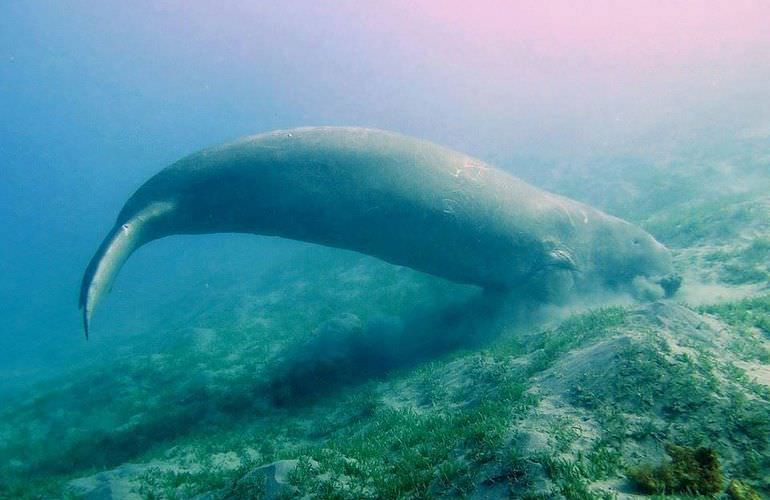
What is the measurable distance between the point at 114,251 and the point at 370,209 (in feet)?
12.6

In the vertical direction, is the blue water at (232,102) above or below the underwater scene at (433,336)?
above

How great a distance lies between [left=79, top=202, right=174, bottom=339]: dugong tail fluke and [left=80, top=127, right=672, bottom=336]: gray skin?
2cm

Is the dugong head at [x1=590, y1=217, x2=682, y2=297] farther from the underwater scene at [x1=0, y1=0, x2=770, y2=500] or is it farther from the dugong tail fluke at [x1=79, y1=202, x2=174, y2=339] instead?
the dugong tail fluke at [x1=79, y1=202, x2=174, y2=339]

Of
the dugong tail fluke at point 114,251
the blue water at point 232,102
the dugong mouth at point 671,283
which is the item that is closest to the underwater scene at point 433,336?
the dugong tail fluke at point 114,251

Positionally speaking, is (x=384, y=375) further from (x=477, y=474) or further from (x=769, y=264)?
(x=769, y=264)

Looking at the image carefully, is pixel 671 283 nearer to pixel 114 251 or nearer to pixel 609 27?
pixel 114 251

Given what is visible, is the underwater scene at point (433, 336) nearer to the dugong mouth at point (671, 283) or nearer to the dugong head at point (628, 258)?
the dugong head at point (628, 258)

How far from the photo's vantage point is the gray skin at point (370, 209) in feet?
20.2

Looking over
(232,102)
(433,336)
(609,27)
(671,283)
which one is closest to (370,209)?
(433,336)

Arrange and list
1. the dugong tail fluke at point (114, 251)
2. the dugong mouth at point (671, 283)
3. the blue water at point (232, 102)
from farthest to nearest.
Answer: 1. the blue water at point (232, 102)
2. the dugong mouth at point (671, 283)
3. the dugong tail fluke at point (114, 251)

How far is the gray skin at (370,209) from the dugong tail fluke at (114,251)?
0.02 metres

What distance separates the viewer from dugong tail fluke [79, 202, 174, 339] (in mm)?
5469

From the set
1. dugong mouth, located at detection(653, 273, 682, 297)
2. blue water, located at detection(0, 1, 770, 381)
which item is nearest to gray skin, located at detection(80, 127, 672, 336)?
dugong mouth, located at detection(653, 273, 682, 297)

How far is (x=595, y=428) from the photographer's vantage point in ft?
9.50
